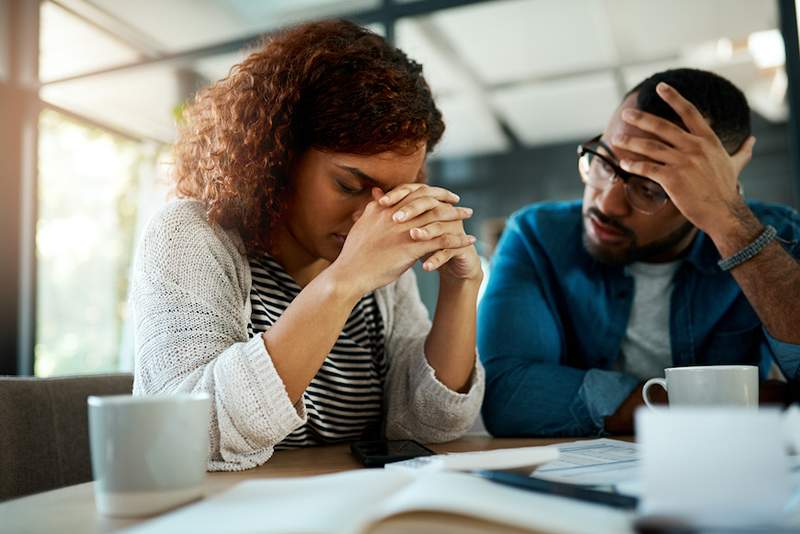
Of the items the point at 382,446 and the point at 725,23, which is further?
the point at 725,23

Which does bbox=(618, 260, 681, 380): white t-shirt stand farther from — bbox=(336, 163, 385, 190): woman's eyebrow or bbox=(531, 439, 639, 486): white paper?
bbox=(336, 163, 385, 190): woman's eyebrow

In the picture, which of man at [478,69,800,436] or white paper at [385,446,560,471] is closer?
white paper at [385,446,560,471]

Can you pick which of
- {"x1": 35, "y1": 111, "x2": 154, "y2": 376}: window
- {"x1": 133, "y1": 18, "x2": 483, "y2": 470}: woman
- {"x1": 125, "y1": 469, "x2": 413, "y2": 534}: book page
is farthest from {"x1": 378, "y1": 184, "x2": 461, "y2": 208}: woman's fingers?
{"x1": 35, "y1": 111, "x2": 154, "y2": 376}: window

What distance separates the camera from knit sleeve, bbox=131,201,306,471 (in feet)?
2.66

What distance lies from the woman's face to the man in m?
0.41

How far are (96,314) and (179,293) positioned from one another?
3287 mm

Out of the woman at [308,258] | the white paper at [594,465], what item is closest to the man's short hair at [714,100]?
the woman at [308,258]

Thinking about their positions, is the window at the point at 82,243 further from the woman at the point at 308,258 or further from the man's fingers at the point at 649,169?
the man's fingers at the point at 649,169

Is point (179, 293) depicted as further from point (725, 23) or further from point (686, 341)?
point (725, 23)

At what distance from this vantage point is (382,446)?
90 cm

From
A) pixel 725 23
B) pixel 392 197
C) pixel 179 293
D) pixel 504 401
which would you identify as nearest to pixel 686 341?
pixel 504 401

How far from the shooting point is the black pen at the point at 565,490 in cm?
50

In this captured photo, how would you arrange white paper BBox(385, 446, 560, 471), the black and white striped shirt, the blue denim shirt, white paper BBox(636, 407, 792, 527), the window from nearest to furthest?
white paper BBox(636, 407, 792, 527) → white paper BBox(385, 446, 560, 471) → the black and white striped shirt → the blue denim shirt → the window

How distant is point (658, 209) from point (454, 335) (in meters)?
0.52
